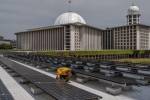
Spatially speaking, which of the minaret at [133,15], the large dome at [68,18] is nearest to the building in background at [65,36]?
the large dome at [68,18]

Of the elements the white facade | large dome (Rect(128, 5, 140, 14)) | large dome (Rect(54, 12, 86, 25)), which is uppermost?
large dome (Rect(128, 5, 140, 14))

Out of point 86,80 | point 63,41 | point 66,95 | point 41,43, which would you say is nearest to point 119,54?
point 63,41

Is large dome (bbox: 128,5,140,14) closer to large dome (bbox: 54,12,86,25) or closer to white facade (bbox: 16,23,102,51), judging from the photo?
white facade (bbox: 16,23,102,51)

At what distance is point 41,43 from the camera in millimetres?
98938

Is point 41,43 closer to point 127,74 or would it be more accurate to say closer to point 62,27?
point 62,27

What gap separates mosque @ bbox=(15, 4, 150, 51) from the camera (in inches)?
3425

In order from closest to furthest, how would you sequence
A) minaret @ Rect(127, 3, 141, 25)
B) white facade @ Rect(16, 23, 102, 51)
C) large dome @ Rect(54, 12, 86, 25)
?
white facade @ Rect(16, 23, 102, 51)
large dome @ Rect(54, 12, 86, 25)
minaret @ Rect(127, 3, 141, 25)

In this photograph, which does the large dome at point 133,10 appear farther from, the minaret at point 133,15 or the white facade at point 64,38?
the white facade at point 64,38

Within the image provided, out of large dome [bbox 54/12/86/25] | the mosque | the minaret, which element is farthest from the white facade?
the minaret

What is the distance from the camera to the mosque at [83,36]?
87000mm

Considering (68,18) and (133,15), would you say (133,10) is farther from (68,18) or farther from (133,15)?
(68,18)

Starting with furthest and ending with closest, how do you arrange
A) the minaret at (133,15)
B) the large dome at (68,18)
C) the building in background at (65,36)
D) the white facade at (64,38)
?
the minaret at (133,15) → the large dome at (68,18) → the building in background at (65,36) → the white facade at (64,38)

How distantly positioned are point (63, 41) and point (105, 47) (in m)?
26.4

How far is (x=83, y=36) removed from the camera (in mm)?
90125
